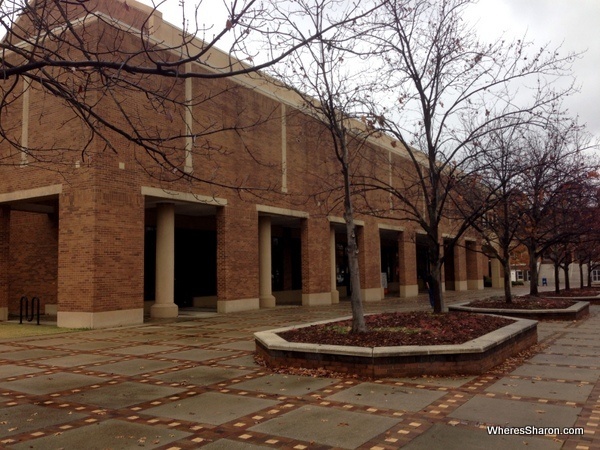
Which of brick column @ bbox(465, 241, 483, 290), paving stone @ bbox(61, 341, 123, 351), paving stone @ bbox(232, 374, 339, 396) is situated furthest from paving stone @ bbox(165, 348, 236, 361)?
brick column @ bbox(465, 241, 483, 290)

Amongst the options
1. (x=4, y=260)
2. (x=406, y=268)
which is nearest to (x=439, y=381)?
(x=4, y=260)

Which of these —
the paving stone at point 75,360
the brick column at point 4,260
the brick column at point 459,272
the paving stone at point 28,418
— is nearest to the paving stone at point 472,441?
the paving stone at point 28,418

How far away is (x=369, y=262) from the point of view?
30.6 meters

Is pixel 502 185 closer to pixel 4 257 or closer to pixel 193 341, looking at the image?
pixel 193 341

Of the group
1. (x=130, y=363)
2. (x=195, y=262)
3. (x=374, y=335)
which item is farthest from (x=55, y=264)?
(x=374, y=335)

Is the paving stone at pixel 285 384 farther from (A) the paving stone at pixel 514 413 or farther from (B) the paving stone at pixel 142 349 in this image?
(B) the paving stone at pixel 142 349

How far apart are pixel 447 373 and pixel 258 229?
16835 mm

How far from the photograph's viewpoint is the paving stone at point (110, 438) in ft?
16.0

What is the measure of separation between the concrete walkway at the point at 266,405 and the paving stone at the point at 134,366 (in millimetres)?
22

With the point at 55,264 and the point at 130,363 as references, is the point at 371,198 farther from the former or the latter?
the point at 130,363

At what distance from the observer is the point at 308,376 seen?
7934 mm

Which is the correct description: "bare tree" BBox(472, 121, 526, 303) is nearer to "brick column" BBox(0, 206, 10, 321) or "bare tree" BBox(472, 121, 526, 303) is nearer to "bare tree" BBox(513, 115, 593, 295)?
"bare tree" BBox(513, 115, 593, 295)

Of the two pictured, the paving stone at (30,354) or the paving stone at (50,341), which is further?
the paving stone at (50,341)

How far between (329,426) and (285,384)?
2.11 metres
